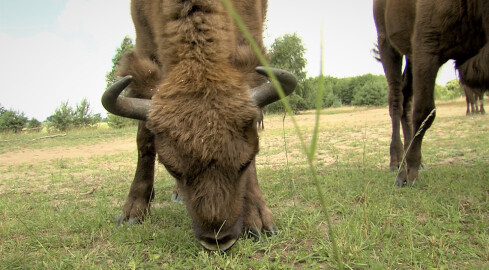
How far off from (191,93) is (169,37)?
644 millimetres

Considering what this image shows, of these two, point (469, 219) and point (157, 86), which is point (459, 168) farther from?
point (157, 86)

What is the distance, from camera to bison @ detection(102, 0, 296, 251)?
2172 millimetres

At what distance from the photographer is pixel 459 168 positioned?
4668mm

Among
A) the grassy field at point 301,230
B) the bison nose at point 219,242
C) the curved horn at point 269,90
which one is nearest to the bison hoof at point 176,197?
the grassy field at point 301,230

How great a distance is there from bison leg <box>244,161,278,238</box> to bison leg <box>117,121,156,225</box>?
45.4 inches

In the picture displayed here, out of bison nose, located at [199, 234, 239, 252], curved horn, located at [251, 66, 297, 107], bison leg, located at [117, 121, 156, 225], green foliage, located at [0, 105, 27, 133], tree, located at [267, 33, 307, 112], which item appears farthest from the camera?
tree, located at [267, 33, 307, 112]

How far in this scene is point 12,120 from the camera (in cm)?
2603

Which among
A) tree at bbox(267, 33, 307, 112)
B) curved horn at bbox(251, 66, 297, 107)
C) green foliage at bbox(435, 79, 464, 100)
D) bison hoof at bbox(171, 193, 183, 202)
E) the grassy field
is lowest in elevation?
bison hoof at bbox(171, 193, 183, 202)

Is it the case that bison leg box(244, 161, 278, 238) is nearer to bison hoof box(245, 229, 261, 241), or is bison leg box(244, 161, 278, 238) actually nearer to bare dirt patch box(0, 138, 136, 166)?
bison hoof box(245, 229, 261, 241)

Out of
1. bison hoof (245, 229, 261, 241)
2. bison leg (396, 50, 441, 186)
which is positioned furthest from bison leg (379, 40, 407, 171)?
bison hoof (245, 229, 261, 241)

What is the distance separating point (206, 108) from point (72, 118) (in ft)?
94.3

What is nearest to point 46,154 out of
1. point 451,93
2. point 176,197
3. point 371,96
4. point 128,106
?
point 176,197

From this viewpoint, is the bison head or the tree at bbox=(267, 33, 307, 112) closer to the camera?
the bison head

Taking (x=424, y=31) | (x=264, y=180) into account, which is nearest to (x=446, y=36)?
(x=424, y=31)
